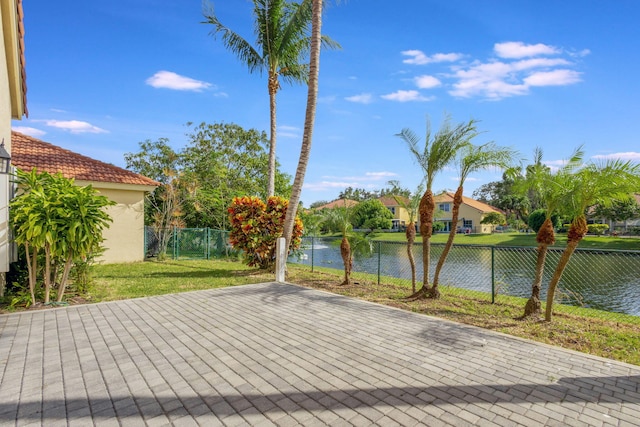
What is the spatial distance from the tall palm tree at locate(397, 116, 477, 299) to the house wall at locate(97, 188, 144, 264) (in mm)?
10565

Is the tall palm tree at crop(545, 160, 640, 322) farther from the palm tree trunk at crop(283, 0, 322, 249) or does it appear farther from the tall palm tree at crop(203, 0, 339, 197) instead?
the tall palm tree at crop(203, 0, 339, 197)

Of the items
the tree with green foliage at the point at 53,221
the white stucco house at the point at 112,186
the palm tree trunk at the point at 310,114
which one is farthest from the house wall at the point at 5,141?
the palm tree trunk at the point at 310,114

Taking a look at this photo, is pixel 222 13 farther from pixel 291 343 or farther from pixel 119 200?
pixel 291 343

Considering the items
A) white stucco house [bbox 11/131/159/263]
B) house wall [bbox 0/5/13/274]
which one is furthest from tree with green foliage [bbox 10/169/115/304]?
white stucco house [bbox 11/131/159/263]

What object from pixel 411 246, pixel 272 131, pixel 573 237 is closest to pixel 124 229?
pixel 272 131

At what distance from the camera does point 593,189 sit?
518 centimetres

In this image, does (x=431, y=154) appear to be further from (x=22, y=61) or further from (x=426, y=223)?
(x=22, y=61)

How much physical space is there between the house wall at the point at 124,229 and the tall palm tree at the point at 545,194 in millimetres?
12778

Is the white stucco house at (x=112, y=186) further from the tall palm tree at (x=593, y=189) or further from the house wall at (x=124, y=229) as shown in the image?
the tall palm tree at (x=593, y=189)

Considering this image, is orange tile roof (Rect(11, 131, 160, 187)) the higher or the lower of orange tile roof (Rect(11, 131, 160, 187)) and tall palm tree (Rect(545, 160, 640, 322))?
the higher

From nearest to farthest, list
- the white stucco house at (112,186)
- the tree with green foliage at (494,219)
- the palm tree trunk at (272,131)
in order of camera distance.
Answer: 1. the white stucco house at (112,186)
2. the palm tree trunk at (272,131)
3. the tree with green foliage at (494,219)

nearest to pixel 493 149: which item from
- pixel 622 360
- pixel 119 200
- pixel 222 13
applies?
pixel 622 360

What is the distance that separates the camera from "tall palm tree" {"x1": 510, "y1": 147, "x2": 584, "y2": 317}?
5648mm

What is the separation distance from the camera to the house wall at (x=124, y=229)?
12.7m
